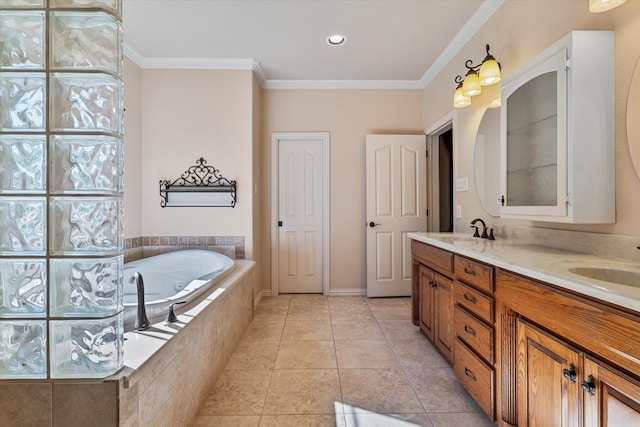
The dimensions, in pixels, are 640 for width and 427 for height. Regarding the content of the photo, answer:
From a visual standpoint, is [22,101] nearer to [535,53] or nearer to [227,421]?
[227,421]

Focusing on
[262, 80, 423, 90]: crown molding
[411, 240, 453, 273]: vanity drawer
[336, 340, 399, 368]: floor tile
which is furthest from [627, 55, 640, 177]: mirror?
[262, 80, 423, 90]: crown molding

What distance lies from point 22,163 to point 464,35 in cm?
303

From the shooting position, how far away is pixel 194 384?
5.06ft

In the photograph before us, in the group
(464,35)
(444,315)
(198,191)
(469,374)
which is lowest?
(469,374)

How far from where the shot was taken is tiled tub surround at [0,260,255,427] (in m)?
0.83

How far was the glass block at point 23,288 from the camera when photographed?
0.82 metres

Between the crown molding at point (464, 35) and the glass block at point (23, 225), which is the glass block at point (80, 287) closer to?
the glass block at point (23, 225)

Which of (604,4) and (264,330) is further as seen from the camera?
(264,330)

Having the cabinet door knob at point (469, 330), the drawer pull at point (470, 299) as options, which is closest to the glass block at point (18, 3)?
the drawer pull at point (470, 299)

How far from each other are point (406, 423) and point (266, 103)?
3396 mm

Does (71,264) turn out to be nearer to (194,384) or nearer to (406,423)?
(194,384)

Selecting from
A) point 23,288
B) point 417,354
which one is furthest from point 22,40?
point 417,354

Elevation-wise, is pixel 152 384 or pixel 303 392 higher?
pixel 152 384

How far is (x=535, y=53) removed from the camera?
5.84ft
